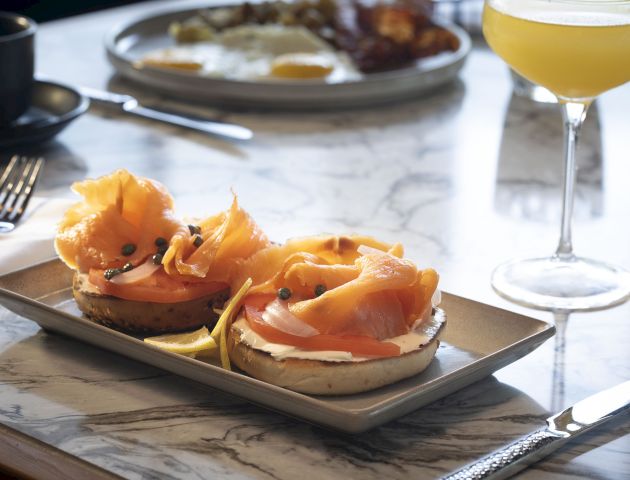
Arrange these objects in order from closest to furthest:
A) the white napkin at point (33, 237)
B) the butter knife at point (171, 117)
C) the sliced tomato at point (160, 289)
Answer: the sliced tomato at point (160, 289), the white napkin at point (33, 237), the butter knife at point (171, 117)

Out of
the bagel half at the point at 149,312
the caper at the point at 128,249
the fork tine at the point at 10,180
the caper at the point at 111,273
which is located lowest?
the fork tine at the point at 10,180

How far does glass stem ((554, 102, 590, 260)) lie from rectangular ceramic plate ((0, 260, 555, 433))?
325 mm

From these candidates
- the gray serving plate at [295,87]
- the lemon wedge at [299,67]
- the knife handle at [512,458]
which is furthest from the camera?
the lemon wedge at [299,67]

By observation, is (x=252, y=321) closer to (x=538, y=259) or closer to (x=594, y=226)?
(x=538, y=259)

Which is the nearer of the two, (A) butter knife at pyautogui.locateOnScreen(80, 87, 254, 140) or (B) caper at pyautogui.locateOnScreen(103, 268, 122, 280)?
(B) caper at pyautogui.locateOnScreen(103, 268, 122, 280)

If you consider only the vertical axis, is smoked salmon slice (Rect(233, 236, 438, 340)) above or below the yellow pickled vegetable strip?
above

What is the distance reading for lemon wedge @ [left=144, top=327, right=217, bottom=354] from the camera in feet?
3.69

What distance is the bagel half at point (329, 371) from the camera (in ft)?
3.42

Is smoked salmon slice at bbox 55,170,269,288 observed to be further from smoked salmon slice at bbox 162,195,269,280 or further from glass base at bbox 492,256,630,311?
glass base at bbox 492,256,630,311

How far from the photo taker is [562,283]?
58.5 inches

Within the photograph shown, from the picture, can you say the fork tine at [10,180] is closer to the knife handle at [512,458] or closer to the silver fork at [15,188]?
the silver fork at [15,188]

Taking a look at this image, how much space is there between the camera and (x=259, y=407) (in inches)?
43.4

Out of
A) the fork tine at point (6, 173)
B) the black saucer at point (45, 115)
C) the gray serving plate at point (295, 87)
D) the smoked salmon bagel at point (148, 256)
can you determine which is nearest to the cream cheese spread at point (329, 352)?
the smoked salmon bagel at point (148, 256)

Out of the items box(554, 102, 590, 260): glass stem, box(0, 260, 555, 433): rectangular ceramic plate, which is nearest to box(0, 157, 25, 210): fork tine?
box(0, 260, 555, 433): rectangular ceramic plate
